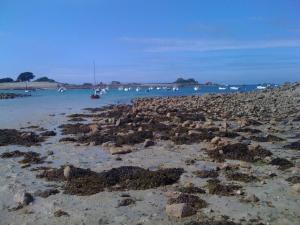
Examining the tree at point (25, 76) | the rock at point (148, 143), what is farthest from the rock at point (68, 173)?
the tree at point (25, 76)

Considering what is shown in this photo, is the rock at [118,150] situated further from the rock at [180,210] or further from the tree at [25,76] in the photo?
the tree at [25,76]

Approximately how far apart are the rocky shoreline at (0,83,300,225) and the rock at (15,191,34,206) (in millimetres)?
21

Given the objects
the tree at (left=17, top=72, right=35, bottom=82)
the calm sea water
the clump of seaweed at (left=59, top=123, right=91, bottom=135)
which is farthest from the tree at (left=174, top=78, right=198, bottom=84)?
the clump of seaweed at (left=59, top=123, right=91, bottom=135)

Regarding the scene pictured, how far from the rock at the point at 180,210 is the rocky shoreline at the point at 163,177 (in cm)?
2

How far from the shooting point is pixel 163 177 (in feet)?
34.1

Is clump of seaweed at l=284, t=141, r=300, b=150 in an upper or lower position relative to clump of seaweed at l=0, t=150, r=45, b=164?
upper

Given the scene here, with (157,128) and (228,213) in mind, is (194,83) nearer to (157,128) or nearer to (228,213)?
(157,128)

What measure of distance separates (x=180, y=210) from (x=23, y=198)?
11.2ft

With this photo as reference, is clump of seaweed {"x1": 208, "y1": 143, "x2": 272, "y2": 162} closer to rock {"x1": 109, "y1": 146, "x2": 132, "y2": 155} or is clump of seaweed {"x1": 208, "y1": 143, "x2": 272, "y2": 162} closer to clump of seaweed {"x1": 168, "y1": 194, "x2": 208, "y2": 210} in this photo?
rock {"x1": 109, "y1": 146, "x2": 132, "y2": 155}

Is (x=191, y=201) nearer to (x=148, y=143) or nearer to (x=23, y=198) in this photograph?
(x=23, y=198)

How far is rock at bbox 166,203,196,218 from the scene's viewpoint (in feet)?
26.2

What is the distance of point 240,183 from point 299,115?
14.3 metres

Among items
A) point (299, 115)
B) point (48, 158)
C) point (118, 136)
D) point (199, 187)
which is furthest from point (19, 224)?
point (299, 115)

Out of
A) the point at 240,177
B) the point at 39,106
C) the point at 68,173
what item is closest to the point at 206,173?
the point at 240,177
